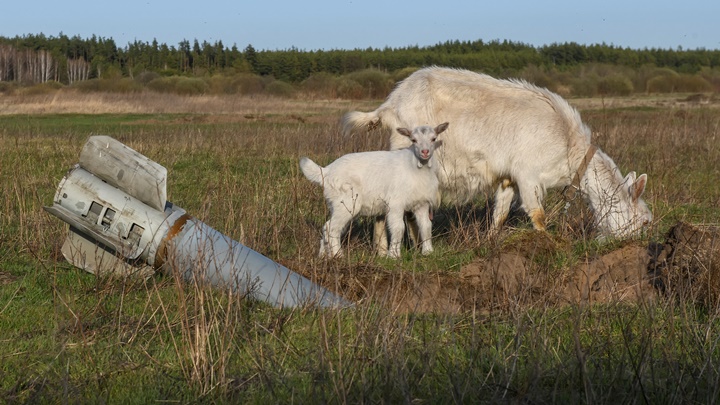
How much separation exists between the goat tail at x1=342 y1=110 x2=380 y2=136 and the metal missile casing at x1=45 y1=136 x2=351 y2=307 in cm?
327

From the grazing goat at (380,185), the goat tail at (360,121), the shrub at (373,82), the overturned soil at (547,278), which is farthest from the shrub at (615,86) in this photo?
the overturned soil at (547,278)

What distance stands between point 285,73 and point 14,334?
268 ft

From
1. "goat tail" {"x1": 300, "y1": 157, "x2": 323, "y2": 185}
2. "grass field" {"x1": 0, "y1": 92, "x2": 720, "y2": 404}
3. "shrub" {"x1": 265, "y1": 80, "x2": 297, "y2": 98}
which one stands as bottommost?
"shrub" {"x1": 265, "y1": 80, "x2": 297, "y2": 98}

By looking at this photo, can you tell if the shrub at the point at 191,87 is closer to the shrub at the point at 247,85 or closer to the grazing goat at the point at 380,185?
→ the shrub at the point at 247,85

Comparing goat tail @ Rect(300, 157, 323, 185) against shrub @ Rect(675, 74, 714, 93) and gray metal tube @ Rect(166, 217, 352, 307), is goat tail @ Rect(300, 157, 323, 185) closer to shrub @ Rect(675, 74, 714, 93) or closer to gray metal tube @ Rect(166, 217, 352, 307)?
gray metal tube @ Rect(166, 217, 352, 307)

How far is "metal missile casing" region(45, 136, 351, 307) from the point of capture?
6582mm

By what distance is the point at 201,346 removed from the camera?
468 centimetres

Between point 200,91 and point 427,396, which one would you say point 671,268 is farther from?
point 200,91

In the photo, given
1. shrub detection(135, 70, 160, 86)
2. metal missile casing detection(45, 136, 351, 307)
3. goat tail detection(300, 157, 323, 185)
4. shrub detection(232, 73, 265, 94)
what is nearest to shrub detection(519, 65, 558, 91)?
shrub detection(232, 73, 265, 94)

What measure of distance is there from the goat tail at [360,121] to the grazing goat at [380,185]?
1502 millimetres

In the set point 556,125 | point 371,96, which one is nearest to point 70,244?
point 556,125

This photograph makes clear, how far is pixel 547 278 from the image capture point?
6504mm

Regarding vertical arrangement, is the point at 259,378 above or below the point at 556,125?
below

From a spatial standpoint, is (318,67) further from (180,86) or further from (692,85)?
(692,85)
